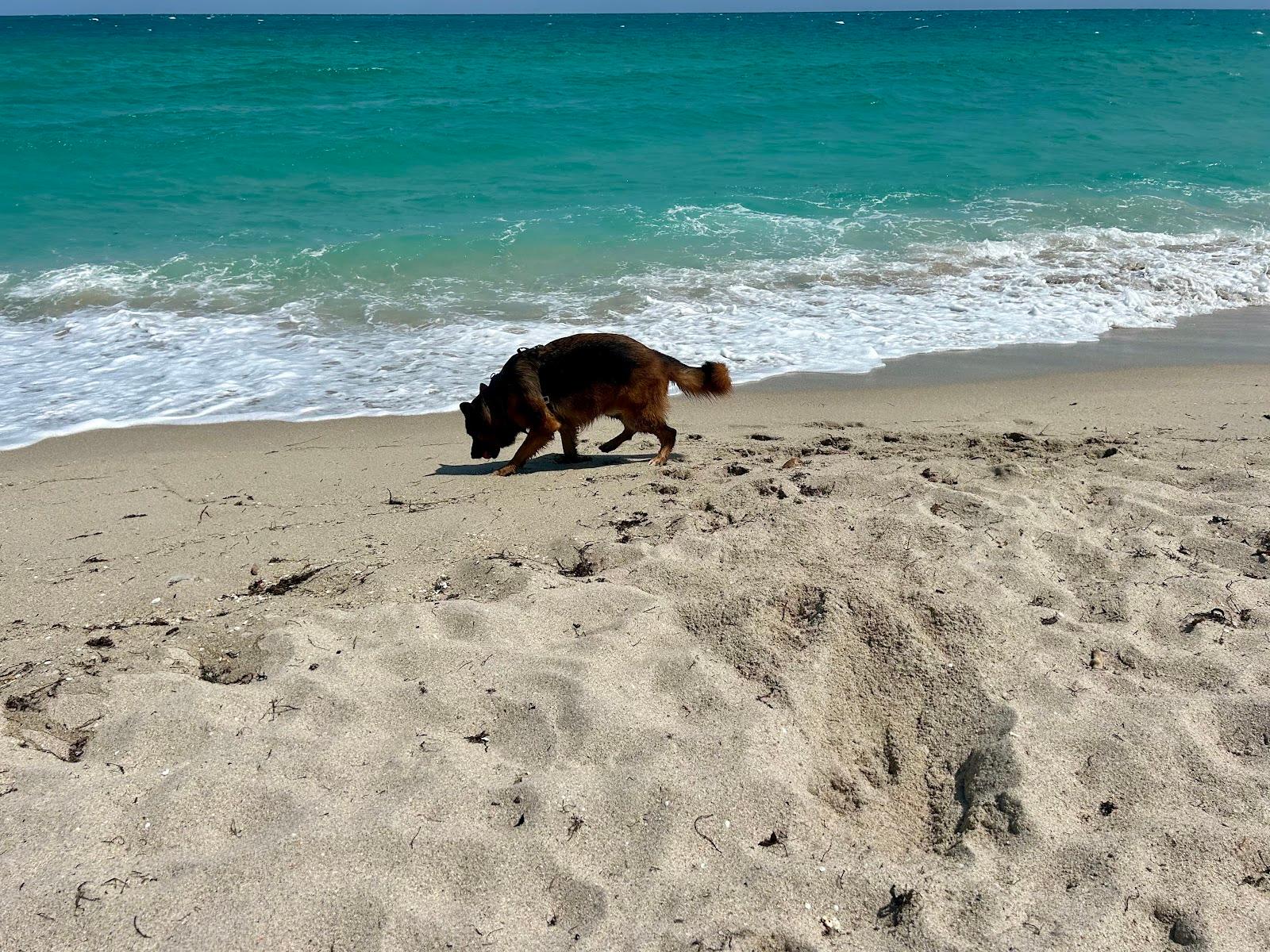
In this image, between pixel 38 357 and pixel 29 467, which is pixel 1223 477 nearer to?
pixel 29 467

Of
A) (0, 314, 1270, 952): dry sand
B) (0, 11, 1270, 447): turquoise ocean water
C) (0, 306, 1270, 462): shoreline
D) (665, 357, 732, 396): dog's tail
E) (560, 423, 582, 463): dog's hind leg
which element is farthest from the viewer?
(0, 11, 1270, 447): turquoise ocean water

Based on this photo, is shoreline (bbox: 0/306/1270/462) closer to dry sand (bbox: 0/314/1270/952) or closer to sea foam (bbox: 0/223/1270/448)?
sea foam (bbox: 0/223/1270/448)

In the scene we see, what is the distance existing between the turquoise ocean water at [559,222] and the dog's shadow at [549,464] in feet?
5.32

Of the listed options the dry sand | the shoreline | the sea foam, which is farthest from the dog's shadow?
the sea foam

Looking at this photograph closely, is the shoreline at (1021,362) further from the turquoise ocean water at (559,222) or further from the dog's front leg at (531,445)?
the dog's front leg at (531,445)

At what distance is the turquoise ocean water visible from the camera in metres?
9.67

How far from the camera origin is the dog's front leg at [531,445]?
652 cm

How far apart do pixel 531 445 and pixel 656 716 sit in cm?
348

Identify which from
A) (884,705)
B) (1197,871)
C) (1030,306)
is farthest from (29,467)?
(1030,306)

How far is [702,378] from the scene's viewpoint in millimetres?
6672

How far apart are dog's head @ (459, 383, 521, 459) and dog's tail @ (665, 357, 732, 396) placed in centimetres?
115

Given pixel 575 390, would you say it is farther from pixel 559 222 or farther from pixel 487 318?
pixel 559 222

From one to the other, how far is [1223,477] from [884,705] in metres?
3.29

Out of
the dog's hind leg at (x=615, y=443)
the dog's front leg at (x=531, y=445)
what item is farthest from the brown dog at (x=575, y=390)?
the dog's hind leg at (x=615, y=443)
